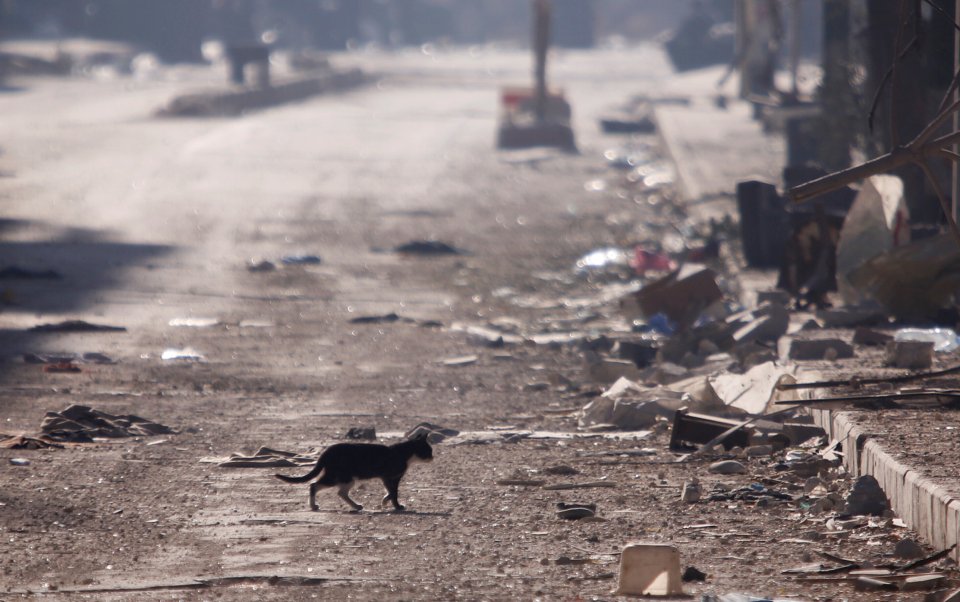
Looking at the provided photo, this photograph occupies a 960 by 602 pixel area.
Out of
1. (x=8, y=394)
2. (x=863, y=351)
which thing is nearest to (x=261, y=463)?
(x=8, y=394)

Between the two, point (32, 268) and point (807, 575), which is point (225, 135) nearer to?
point (32, 268)

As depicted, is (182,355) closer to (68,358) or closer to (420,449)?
(68,358)

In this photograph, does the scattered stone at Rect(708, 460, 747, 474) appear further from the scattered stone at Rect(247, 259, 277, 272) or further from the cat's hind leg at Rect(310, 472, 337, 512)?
the scattered stone at Rect(247, 259, 277, 272)

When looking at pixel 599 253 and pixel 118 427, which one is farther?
pixel 599 253

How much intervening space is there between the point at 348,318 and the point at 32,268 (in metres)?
3.27

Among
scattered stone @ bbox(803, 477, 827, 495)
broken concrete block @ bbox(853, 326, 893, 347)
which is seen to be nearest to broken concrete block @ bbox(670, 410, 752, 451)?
scattered stone @ bbox(803, 477, 827, 495)

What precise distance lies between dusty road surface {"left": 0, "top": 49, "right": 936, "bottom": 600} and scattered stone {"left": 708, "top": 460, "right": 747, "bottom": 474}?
20 centimetres

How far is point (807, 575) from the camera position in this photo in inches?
175

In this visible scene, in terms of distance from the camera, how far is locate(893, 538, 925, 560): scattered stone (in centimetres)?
454

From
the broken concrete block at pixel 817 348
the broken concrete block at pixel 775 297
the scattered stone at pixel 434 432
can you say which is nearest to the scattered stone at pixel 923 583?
the scattered stone at pixel 434 432

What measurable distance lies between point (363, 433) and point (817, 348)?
2.64 meters

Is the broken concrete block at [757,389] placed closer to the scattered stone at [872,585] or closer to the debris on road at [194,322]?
the scattered stone at [872,585]

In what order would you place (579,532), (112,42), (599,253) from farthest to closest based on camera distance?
(112,42)
(599,253)
(579,532)

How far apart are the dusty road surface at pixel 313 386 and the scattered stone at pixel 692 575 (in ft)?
0.16
